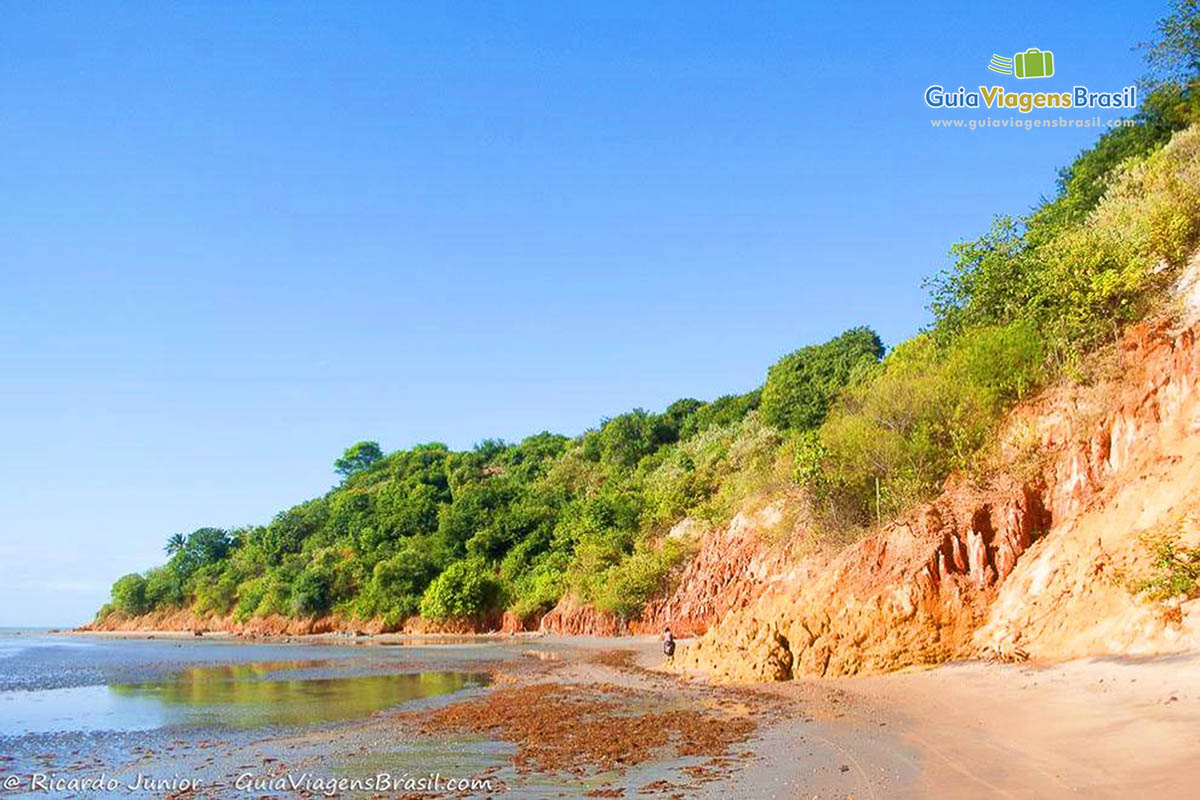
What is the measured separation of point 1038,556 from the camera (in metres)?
20.8

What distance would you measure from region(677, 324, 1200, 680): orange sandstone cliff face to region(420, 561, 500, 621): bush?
43311 millimetres

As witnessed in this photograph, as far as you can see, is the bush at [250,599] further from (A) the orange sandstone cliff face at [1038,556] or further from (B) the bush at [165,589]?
(A) the orange sandstone cliff face at [1038,556]

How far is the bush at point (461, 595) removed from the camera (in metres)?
67.1

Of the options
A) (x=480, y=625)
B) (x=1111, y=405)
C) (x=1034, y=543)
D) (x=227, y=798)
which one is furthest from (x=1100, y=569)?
(x=480, y=625)

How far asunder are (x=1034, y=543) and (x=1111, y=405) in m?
4.20

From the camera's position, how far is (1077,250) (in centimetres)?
2730

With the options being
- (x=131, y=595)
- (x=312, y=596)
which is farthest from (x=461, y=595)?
(x=131, y=595)

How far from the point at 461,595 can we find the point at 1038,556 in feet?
172

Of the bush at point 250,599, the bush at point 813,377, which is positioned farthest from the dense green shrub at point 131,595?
the bush at point 813,377

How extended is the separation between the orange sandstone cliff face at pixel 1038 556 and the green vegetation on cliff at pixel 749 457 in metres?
2.08

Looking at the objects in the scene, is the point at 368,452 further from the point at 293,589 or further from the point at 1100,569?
the point at 1100,569

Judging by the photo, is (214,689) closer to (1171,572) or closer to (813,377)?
(1171,572)

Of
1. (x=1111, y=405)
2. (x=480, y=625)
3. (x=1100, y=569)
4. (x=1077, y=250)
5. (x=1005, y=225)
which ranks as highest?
(x=1005, y=225)

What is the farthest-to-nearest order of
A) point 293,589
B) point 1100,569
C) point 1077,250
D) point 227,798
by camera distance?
point 293,589
point 1077,250
point 1100,569
point 227,798
